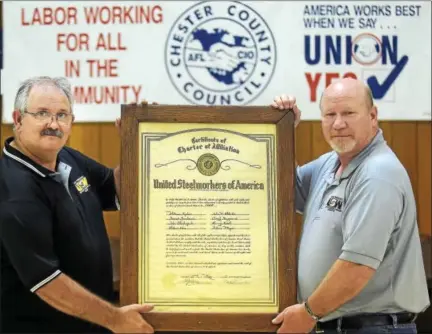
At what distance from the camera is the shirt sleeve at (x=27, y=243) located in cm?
163

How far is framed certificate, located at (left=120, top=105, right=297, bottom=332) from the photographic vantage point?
65.5 inches

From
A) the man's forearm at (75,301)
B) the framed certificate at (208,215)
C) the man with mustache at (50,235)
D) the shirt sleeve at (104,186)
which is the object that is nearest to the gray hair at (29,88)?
the man with mustache at (50,235)

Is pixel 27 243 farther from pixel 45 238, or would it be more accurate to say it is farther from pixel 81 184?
pixel 81 184

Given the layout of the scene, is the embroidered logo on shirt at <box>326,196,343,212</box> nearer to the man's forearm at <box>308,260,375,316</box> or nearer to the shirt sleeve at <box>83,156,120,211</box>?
the man's forearm at <box>308,260,375,316</box>

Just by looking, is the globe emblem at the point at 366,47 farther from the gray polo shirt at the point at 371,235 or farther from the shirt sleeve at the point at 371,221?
the shirt sleeve at the point at 371,221

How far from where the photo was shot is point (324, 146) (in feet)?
10.2

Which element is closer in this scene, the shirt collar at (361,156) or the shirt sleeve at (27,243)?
the shirt sleeve at (27,243)

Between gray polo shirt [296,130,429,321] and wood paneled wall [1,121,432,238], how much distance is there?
1255 millimetres

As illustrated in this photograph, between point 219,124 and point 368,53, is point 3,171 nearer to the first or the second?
point 219,124

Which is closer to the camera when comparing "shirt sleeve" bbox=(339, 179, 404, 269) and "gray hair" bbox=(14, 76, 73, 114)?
"shirt sleeve" bbox=(339, 179, 404, 269)

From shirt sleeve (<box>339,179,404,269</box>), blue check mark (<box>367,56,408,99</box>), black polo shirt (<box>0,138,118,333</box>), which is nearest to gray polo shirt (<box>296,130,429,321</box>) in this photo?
shirt sleeve (<box>339,179,404,269</box>)

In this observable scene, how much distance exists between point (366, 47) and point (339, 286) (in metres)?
1.74

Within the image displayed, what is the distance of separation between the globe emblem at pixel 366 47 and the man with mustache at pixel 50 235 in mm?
1701

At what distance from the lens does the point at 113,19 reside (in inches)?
120
